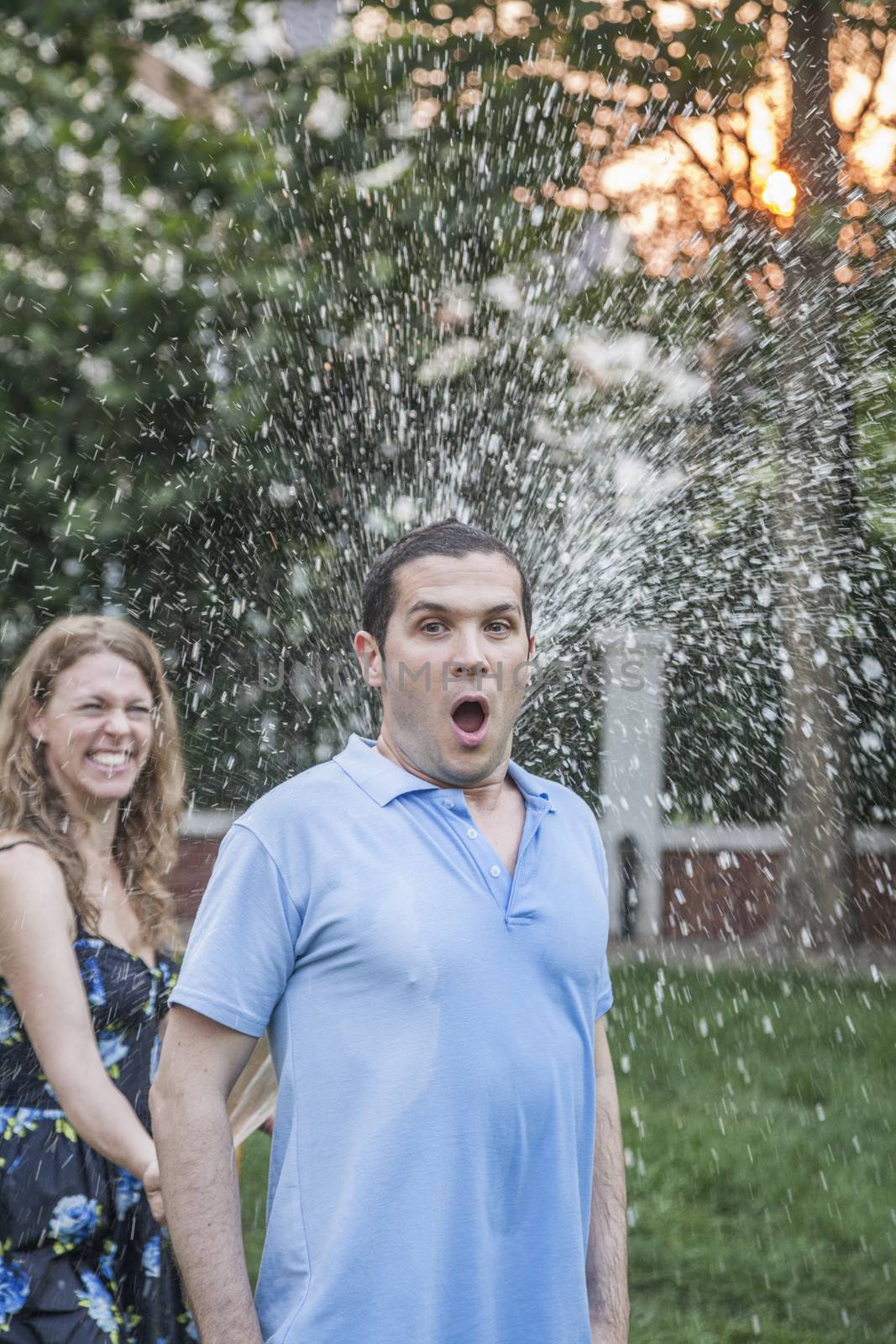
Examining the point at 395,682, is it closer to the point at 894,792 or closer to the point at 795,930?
the point at 795,930

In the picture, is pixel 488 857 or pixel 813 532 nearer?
pixel 488 857

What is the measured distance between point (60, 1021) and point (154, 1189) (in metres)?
0.35

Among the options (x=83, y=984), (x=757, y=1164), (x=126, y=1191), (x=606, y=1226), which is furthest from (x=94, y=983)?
(x=757, y=1164)

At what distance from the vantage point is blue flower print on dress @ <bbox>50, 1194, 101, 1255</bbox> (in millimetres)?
2135

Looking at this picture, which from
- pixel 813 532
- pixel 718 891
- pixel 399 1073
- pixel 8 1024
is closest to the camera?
pixel 399 1073

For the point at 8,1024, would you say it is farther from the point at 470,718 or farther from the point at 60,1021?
the point at 470,718

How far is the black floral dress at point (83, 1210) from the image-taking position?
208 centimetres

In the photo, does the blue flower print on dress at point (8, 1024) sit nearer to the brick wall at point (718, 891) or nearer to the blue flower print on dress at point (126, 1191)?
the blue flower print on dress at point (126, 1191)

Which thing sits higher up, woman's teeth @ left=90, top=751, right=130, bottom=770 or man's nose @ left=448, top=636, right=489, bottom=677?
man's nose @ left=448, top=636, right=489, bottom=677

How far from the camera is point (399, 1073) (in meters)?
1.62

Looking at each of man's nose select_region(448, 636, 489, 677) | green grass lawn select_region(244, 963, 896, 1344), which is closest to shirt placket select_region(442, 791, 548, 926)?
man's nose select_region(448, 636, 489, 677)

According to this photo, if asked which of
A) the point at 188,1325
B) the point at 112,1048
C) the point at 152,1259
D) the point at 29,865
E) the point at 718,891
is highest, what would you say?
the point at 29,865

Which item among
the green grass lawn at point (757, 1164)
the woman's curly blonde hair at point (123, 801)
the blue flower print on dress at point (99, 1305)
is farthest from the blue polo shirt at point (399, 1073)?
the green grass lawn at point (757, 1164)

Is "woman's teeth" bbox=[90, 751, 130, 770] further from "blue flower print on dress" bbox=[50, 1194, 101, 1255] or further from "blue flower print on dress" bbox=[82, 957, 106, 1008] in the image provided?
"blue flower print on dress" bbox=[50, 1194, 101, 1255]
